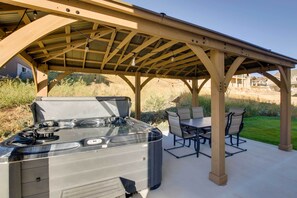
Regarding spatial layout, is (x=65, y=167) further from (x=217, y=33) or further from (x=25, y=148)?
(x=217, y=33)

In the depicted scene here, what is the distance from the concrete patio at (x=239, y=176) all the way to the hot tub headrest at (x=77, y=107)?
72.8 inches

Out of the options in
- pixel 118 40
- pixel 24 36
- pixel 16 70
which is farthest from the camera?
pixel 16 70

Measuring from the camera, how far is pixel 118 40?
→ 3.74 m

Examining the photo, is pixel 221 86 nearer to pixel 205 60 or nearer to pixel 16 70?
pixel 205 60

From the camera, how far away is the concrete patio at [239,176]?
2711 millimetres

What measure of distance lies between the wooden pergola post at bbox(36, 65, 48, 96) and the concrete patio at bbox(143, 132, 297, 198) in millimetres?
4051

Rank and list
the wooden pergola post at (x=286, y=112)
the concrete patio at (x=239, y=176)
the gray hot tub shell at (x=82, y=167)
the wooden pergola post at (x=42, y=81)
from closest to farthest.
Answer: the gray hot tub shell at (x=82, y=167)
the concrete patio at (x=239, y=176)
the wooden pergola post at (x=286, y=112)
the wooden pergola post at (x=42, y=81)

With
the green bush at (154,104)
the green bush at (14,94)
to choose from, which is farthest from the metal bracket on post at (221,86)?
the green bush at (14,94)

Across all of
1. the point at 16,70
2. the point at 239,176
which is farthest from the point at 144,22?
the point at 16,70

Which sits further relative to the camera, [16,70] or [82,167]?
[16,70]

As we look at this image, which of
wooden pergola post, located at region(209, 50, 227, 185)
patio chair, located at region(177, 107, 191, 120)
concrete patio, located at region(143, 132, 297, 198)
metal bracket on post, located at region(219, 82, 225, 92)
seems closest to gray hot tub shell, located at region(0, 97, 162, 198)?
concrete patio, located at region(143, 132, 297, 198)

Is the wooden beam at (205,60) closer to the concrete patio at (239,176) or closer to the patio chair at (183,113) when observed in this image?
the concrete patio at (239,176)

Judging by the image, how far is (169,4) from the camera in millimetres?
4234

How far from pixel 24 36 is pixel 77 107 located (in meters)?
2.93
